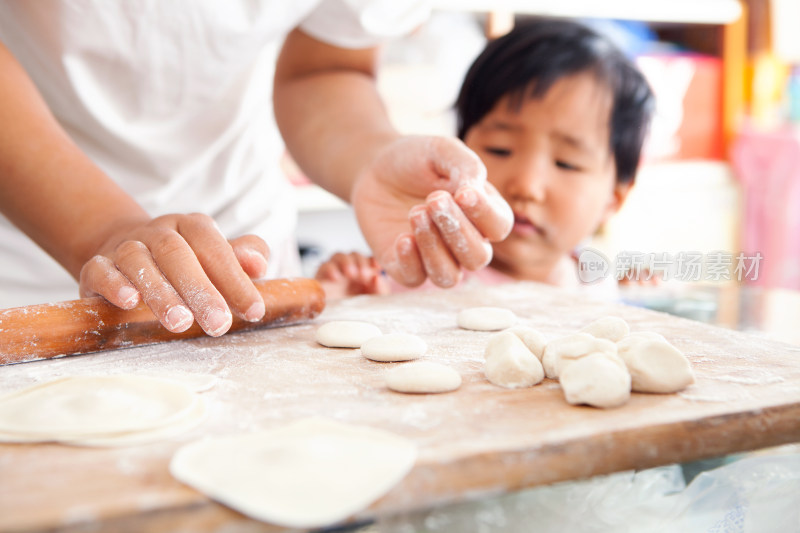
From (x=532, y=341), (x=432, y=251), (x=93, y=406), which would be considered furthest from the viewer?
(x=432, y=251)

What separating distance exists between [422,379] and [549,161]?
104 cm

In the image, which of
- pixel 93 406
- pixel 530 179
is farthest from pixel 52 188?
pixel 530 179

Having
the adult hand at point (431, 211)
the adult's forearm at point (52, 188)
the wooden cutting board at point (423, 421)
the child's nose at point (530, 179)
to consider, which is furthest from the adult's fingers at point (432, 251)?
the child's nose at point (530, 179)

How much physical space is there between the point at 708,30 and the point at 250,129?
2.35 m

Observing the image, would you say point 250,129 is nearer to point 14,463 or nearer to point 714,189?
point 14,463

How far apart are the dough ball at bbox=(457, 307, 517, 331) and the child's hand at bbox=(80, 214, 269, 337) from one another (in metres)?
0.25

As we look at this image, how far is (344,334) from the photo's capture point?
74 centimetres

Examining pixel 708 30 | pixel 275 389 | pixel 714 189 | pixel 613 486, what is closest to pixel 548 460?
pixel 613 486

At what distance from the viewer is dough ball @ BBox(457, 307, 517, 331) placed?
812mm

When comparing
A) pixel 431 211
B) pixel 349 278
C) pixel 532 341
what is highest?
pixel 431 211

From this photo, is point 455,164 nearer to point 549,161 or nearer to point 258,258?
point 258,258

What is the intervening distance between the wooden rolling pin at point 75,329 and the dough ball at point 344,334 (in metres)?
0.12

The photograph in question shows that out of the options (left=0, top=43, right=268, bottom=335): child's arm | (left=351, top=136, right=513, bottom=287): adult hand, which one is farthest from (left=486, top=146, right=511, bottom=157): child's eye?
(left=0, top=43, right=268, bottom=335): child's arm

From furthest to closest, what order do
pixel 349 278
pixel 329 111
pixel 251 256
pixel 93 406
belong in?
pixel 349 278 → pixel 329 111 → pixel 251 256 → pixel 93 406
